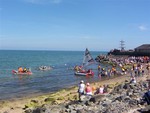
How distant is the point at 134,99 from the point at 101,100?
1.97m

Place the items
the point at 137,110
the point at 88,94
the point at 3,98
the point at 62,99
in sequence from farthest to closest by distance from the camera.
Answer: the point at 3,98, the point at 62,99, the point at 88,94, the point at 137,110

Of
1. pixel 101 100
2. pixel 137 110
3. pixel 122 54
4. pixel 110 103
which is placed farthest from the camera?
pixel 122 54

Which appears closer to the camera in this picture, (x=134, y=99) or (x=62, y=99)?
(x=134, y=99)

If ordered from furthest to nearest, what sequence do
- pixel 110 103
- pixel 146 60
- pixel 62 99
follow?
pixel 146 60 < pixel 62 99 < pixel 110 103

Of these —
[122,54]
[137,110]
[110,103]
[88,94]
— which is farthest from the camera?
[122,54]

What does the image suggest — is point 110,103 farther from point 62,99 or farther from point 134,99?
point 62,99

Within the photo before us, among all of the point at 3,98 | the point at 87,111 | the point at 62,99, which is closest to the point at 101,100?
the point at 87,111

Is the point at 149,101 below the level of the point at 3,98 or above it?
above

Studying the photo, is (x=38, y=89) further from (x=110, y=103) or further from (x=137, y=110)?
(x=137, y=110)

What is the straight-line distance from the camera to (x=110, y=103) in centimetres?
1539

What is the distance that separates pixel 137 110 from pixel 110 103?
6.75 feet

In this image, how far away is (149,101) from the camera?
14.4 m

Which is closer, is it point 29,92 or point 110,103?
point 110,103

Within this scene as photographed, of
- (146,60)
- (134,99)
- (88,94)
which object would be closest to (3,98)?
(88,94)
